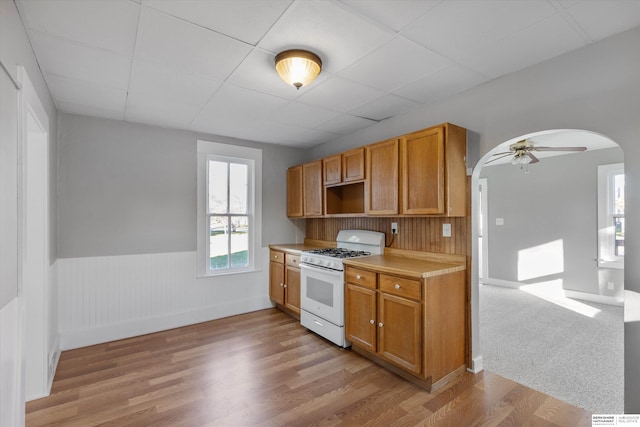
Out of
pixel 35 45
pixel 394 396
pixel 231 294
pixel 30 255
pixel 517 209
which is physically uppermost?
pixel 35 45

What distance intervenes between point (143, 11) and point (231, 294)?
350cm

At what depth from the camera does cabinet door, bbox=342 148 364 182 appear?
3.44 metres

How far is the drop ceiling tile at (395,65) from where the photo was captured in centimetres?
207

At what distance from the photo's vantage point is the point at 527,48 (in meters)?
2.07

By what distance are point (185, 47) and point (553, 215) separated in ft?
19.9

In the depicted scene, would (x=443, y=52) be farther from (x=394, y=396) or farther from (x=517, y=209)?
(x=517, y=209)

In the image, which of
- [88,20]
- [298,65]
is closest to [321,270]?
[298,65]

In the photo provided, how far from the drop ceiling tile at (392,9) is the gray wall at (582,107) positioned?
4.06 feet

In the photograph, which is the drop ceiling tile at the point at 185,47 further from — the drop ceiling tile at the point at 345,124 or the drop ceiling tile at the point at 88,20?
the drop ceiling tile at the point at 345,124

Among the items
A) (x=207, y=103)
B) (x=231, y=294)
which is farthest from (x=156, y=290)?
(x=207, y=103)

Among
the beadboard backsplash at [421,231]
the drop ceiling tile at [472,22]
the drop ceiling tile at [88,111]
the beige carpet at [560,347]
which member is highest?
the drop ceiling tile at [472,22]

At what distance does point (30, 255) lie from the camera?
248 centimetres

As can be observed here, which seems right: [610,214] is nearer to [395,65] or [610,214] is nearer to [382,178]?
[382,178]

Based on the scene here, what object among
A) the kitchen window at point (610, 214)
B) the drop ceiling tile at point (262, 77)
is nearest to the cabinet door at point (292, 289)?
the drop ceiling tile at point (262, 77)
